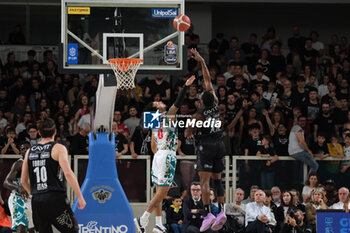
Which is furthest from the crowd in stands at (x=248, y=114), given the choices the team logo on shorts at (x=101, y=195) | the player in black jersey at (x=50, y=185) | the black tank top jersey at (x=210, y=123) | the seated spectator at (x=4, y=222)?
the player in black jersey at (x=50, y=185)

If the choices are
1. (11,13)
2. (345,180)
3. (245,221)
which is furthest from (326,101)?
(11,13)

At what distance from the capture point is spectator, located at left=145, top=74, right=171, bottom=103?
2044cm

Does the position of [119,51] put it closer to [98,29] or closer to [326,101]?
[98,29]

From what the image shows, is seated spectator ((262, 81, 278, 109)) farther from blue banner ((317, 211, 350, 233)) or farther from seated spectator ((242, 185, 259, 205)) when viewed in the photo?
blue banner ((317, 211, 350, 233))

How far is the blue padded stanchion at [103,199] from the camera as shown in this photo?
46.8 ft

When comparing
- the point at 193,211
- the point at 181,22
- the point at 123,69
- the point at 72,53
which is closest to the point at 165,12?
the point at 181,22

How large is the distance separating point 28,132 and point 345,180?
732 centimetres

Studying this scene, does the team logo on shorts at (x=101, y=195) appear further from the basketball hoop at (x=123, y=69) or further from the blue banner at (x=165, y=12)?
the blue banner at (x=165, y=12)

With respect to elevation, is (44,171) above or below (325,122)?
below

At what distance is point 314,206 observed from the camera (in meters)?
17.6

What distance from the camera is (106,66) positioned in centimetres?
1415

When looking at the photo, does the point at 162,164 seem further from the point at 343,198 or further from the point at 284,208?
the point at 343,198

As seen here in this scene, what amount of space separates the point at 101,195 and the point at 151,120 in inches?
110

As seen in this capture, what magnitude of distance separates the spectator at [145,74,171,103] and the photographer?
191 inches
